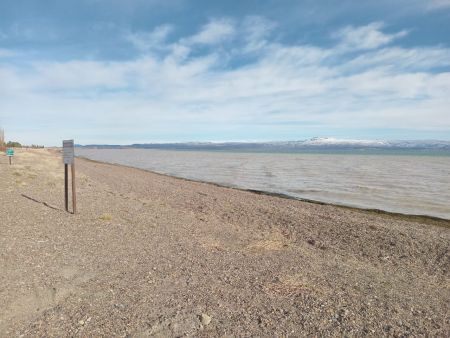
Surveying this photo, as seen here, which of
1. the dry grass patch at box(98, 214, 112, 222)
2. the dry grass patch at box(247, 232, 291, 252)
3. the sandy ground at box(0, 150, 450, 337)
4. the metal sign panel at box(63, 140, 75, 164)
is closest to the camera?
the sandy ground at box(0, 150, 450, 337)

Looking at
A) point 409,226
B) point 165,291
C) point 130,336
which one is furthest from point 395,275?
point 409,226

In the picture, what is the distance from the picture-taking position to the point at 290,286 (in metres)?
7.03

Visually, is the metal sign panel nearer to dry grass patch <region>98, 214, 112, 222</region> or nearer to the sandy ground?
the sandy ground

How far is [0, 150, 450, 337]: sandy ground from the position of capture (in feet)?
18.2

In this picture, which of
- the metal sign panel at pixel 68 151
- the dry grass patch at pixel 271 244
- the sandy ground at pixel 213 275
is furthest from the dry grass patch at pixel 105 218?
the dry grass patch at pixel 271 244

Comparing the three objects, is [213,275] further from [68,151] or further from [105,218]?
[68,151]

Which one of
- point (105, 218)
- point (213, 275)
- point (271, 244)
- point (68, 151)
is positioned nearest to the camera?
point (213, 275)

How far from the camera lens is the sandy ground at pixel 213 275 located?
554cm

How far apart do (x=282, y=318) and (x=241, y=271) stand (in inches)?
82.5

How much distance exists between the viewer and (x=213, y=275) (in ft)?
24.6

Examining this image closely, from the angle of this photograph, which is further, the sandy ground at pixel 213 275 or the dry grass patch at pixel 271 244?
the dry grass patch at pixel 271 244

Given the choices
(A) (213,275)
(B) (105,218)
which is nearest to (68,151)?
(B) (105,218)

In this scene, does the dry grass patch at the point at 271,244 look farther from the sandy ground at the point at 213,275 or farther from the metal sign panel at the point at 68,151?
the metal sign panel at the point at 68,151

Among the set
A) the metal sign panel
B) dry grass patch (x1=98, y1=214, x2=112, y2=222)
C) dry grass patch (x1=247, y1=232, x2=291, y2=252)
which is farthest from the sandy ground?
the metal sign panel
